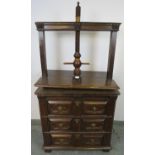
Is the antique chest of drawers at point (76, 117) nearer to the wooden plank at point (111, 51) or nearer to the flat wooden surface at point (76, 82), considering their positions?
the flat wooden surface at point (76, 82)

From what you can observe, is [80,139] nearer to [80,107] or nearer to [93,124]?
[93,124]

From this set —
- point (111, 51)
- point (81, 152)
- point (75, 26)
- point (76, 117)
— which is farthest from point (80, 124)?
point (75, 26)

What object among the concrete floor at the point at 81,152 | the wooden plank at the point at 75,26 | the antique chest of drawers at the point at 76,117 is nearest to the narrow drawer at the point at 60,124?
the antique chest of drawers at the point at 76,117

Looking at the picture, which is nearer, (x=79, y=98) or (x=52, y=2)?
(x=79, y=98)

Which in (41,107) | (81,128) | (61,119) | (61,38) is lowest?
(81,128)

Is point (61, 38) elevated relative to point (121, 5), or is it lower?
lower

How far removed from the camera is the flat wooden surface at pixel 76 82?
153 centimetres

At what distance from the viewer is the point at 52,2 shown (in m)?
1.82

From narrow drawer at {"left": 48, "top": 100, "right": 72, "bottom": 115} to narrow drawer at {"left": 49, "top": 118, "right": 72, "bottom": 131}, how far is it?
0.26 feet
